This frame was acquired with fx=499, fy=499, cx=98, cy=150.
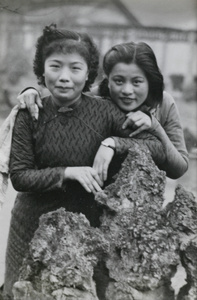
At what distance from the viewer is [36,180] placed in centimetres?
187

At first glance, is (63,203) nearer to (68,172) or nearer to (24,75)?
(68,172)

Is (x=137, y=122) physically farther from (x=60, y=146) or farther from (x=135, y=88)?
(x=60, y=146)

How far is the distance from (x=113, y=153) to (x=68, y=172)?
19 cm

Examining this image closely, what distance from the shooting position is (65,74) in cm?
191

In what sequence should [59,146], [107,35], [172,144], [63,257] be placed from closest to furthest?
1. [63,257]
2. [59,146]
3. [172,144]
4. [107,35]

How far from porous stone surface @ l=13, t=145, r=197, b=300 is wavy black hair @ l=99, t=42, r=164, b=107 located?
38cm

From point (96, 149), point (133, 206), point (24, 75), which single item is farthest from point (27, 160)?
point (24, 75)

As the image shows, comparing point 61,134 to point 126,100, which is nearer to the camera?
point 61,134

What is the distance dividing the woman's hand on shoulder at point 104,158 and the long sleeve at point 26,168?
5.6 inches

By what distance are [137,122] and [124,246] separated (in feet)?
1.63

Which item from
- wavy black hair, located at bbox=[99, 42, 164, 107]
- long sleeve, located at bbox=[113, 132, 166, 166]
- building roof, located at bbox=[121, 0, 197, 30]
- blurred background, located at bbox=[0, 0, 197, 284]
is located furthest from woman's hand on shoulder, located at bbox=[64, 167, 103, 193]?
blurred background, located at bbox=[0, 0, 197, 284]

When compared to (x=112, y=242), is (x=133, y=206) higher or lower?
higher

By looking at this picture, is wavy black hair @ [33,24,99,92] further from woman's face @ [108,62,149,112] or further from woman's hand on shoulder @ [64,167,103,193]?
woman's hand on shoulder @ [64,167,103,193]

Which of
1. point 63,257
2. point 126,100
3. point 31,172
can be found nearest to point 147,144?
point 126,100
